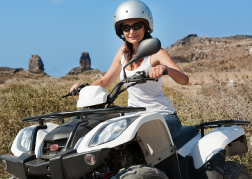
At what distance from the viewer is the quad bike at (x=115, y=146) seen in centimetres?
200

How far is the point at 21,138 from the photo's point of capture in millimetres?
2697

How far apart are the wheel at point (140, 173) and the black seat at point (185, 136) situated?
0.82 m

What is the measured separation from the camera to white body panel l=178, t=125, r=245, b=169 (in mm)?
2814

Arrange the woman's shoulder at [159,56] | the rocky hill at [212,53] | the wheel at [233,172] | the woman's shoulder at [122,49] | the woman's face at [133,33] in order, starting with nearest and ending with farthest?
1. the wheel at [233,172]
2. the woman's shoulder at [159,56]
3. the woman's face at [133,33]
4. the woman's shoulder at [122,49]
5. the rocky hill at [212,53]

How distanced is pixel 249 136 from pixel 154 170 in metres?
4.28

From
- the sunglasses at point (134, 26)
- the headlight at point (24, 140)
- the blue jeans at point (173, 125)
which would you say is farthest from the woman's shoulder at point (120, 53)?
the headlight at point (24, 140)

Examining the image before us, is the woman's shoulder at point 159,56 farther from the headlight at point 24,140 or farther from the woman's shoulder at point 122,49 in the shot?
the headlight at point 24,140

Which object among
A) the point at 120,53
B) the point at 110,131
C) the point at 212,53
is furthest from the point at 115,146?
the point at 212,53

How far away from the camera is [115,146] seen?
2.14 metres

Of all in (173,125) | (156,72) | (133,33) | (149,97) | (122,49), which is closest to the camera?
(156,72)

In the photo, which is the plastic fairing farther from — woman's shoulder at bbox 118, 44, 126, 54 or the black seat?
woman's shoulder at bbox 118, 44, 126, 54

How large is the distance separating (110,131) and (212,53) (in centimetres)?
6398

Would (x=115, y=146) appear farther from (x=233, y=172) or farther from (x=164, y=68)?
(x=233, y=172)

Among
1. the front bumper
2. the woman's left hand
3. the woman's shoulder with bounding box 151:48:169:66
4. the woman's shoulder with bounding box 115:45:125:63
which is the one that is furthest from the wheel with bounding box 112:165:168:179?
the woman's shoulder with bounding box 115:45:125:63
